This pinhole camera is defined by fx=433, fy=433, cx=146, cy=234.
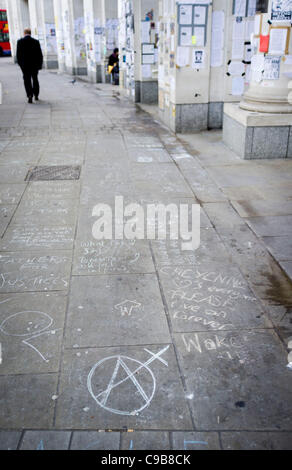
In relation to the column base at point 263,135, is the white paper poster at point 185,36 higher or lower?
higher

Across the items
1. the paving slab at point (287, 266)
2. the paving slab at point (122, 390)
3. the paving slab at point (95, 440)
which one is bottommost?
the paving slab at point (95, 440)

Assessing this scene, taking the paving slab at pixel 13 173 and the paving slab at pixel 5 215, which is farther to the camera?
the paving slab at pixel 13 173

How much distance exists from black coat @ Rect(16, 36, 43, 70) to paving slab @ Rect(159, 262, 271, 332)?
1116 cm

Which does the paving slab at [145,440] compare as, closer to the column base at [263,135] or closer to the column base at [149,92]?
the column base at [263,135]

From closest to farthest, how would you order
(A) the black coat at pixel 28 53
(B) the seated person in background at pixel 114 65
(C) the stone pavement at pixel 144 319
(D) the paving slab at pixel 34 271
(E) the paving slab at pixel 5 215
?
1. (C) the stone pavement at pixel 144 319
2. (D) the paving slab at pixel 34 271
3. (E) the paving slab at pixel 5 215
4. (A) the black coat at pixel 28 53
5. (B) the seated person in background at pixel 114 65

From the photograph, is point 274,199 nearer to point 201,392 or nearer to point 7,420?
point 201,392

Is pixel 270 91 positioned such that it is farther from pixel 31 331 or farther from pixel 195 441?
pixel 195 441

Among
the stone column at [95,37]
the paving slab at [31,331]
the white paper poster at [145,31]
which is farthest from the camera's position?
the stone column at [95,37]

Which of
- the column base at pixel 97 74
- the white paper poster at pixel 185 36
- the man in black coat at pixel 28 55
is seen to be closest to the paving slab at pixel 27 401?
the white paper poster at pixel 185 36

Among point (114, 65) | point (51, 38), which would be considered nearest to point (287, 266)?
point (114, 65)

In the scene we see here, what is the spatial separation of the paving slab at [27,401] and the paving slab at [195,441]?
0.80 metres

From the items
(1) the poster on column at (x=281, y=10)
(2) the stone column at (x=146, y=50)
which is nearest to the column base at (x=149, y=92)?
(2) the stone column at (x=146, y=50)

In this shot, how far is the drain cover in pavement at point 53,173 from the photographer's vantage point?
7.39m
